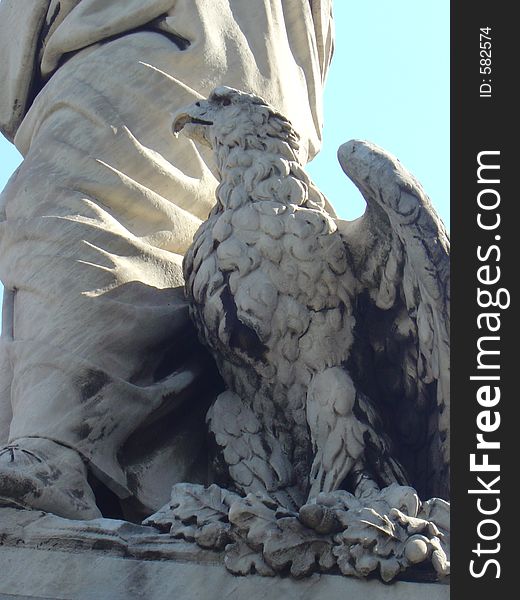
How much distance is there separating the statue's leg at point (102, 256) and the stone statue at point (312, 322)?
201 millimetres

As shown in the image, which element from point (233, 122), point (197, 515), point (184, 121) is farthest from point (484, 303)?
point (184, 121)

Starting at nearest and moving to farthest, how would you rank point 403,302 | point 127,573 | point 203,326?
1. point 127,573
2. point 403,302
3. point 203,326

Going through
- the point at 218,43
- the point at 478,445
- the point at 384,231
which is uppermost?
the point at 218,43

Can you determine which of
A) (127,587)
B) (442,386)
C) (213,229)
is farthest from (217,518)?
(213,229)

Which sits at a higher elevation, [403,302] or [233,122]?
[233,122]

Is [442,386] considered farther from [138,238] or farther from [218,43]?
[218,43]

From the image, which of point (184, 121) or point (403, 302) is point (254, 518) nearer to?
point (403, 302)

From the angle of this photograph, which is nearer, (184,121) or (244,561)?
(244,561)

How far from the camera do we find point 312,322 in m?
5.63

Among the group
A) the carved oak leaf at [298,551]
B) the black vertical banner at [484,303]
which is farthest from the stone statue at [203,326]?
the black vertical banner at [484,303]

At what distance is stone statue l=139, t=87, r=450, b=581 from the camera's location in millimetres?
5301

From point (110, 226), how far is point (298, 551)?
161 cm

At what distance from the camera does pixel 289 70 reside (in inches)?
265

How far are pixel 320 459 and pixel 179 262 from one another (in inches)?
40.3
